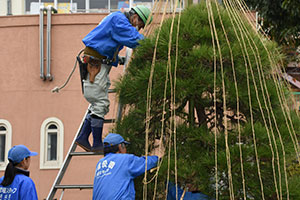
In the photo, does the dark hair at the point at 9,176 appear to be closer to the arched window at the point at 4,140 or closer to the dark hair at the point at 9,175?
the dark hair at the point at 9,175

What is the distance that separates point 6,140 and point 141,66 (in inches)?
297

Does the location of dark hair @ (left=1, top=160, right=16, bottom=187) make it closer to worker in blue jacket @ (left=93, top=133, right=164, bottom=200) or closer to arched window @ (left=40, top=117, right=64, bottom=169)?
worker in blue jacket @ (left=93, top=133, right=164, bottom=200)

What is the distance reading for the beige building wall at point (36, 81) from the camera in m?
10.5

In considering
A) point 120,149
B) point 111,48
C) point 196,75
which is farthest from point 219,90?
point 111,48

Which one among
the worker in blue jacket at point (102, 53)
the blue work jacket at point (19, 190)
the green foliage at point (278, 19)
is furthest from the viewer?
the green foliage at point (278, 19)

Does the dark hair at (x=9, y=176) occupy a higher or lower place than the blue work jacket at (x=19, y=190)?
higher

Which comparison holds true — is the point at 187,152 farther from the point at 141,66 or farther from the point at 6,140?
the point at 6,140

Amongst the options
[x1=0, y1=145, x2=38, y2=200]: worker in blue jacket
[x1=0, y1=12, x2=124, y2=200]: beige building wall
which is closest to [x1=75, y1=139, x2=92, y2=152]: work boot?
[x1=0, y1=145, x2=38, y2=200]: worker in blue jacket

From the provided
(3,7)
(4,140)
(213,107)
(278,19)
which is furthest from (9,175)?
(3,7)

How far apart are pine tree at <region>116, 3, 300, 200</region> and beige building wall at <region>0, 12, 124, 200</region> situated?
277 inches

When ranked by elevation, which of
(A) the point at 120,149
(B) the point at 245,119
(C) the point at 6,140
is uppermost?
(B) the point at 245,119

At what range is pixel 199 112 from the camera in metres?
3.42

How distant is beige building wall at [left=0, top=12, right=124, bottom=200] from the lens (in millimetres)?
10508

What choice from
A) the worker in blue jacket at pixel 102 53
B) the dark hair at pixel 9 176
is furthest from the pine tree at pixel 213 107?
the dark hair at pixel 9 176
